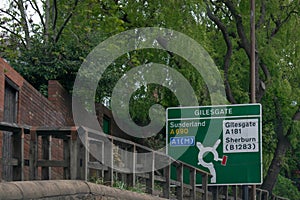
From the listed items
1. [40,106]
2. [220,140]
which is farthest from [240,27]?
[40,106]

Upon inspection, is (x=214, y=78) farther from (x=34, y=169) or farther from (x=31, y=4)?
(x=34, y=169)

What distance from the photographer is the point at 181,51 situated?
→ 26016 millimetres

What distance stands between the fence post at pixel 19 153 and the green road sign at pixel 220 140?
11045 mm

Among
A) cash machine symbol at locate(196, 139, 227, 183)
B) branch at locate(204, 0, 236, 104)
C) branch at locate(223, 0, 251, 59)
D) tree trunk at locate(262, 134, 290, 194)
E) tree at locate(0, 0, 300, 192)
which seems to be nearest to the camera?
tree at locate(0, 0, 300, 192)

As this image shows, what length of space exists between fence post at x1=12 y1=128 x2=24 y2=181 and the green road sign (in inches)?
435

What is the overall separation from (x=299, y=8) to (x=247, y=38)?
2.37 meters

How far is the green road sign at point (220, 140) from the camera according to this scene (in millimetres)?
23359

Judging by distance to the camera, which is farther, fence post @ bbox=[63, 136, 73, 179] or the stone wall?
fence post @ bbox=[63, 136, 73, 179]

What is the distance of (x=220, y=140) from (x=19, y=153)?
38.2 ft

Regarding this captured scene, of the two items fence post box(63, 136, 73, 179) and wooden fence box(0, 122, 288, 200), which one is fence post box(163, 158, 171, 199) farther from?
fence post box(63, 136, 73, 179)

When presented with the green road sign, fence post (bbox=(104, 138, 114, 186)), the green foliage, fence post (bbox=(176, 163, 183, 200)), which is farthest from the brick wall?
the green foliage

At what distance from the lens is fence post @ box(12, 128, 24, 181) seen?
12696mm

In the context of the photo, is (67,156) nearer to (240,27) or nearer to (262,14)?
(240,27)

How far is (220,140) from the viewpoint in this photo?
2367cm
